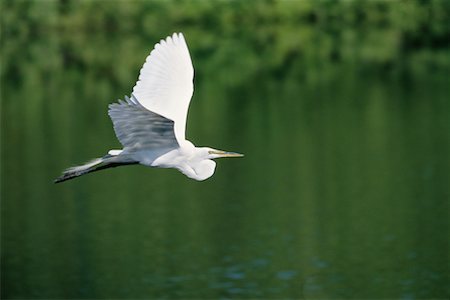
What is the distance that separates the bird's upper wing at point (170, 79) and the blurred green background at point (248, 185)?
38.1 ft

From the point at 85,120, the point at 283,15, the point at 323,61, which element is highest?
the point at 283,15

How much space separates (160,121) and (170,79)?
47 cm

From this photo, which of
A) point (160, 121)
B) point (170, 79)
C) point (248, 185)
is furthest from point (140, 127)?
point (248, 185)

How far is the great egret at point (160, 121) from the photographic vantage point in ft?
17.1

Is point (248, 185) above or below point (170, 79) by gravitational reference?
above

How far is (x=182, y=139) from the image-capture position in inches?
217

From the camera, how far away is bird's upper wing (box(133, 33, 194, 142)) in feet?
18.0

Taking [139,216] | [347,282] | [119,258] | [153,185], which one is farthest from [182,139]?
[153,185]

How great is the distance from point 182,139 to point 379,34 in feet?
137

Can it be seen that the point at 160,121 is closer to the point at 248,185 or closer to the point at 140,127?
the point at 140,127

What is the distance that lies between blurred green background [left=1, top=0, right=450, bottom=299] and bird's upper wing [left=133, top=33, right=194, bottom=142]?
11621 mm

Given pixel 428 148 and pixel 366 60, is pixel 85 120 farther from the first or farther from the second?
pixel 366 60

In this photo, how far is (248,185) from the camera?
22.5 m

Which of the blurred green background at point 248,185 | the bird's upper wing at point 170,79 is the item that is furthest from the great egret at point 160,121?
the blurred green background at point 248,185
